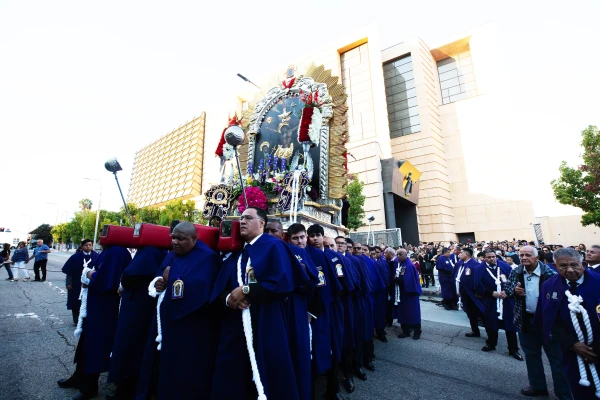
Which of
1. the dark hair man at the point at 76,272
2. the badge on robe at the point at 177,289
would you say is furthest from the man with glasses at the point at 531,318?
the dark hair man at the point at 76,272

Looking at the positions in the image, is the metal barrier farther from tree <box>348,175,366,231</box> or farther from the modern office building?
the modern office building

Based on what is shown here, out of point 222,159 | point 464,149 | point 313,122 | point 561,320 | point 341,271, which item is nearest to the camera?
point 561,320

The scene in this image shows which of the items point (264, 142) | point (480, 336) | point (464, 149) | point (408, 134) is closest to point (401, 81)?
point (408, 134)

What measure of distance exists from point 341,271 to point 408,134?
32448 mm

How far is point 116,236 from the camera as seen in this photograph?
3371mm

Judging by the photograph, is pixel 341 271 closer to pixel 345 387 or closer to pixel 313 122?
pixel 345 387

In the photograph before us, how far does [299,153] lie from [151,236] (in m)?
8.92

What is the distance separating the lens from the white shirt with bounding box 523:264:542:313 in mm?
4027

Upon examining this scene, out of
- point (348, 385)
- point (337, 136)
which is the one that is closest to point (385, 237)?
point (337, 136)

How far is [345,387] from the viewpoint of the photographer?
12.3 ft

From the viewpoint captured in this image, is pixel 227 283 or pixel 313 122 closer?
pixel 227 283

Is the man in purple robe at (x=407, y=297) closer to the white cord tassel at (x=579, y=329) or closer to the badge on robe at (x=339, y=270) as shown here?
the badge on robe at (x=339, y=270)

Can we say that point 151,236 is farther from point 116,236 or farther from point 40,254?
point 40,254

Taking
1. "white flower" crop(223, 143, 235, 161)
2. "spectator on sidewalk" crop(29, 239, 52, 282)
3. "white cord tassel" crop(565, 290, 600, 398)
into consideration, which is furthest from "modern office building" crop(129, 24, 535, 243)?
"white cord tassel" crop(565, 290, 600, 398)
